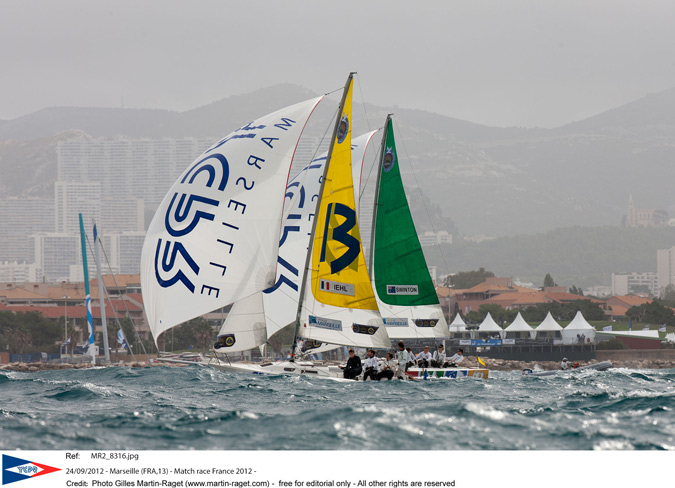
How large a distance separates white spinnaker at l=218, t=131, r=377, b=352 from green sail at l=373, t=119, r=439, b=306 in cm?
105

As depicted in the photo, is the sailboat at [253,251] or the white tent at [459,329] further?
the white tent at [459,329]

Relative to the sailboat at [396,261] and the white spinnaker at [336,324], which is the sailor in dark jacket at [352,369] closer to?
the white spinnaker at [336,324]

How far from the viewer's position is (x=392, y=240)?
3441 centimetres

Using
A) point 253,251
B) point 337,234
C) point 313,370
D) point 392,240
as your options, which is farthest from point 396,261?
point 253,251

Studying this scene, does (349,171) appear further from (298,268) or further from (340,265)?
(298,268)

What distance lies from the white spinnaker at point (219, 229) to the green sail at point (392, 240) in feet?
21.8

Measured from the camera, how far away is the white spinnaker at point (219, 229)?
26453 millimetres

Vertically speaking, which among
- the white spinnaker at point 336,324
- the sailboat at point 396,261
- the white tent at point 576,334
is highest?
the sailboat at point 396,261

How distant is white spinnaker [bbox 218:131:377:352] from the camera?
29234mm

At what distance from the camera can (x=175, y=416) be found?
1709 centimetres
